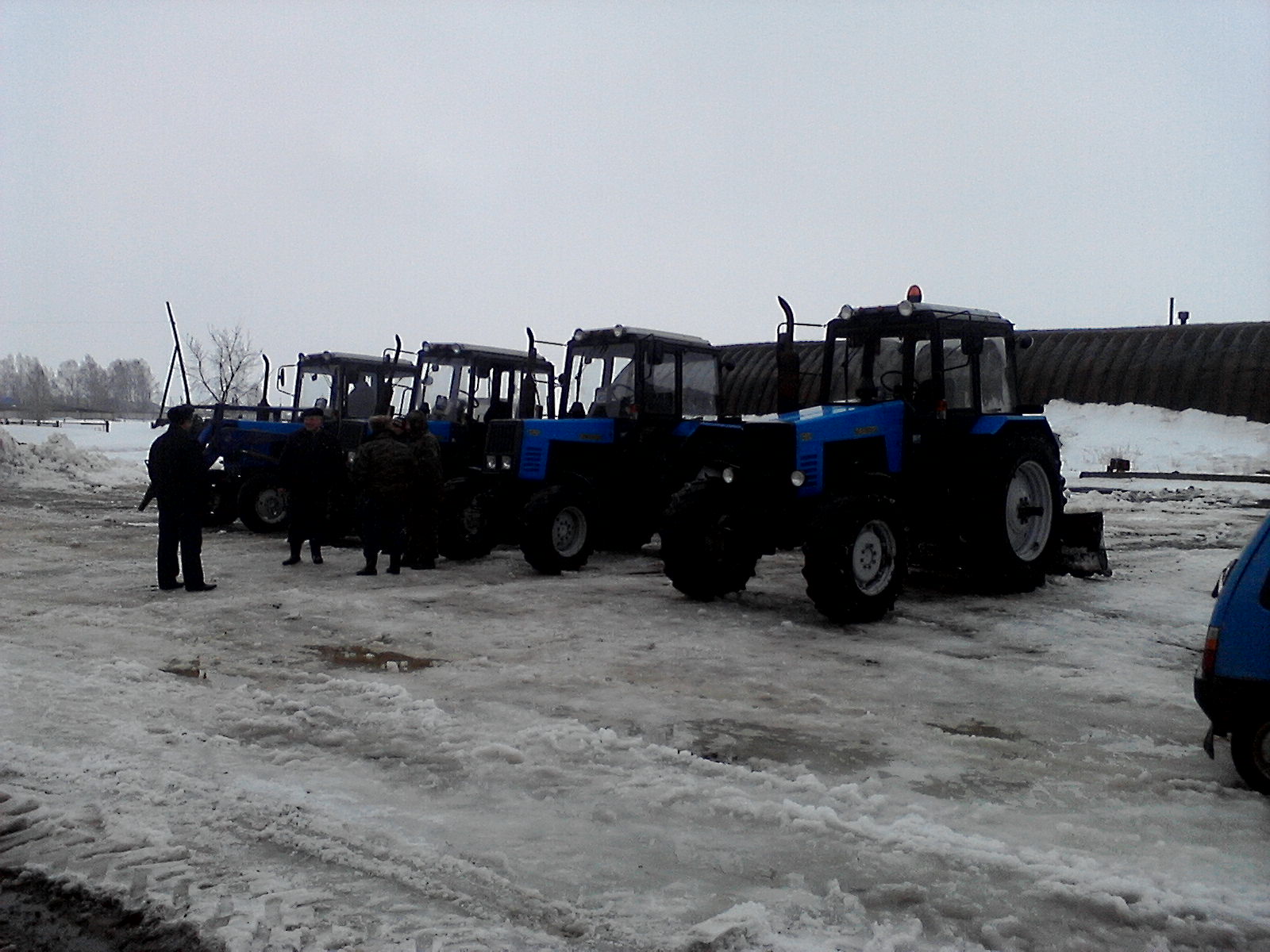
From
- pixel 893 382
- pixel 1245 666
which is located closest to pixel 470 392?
pixel 893 382

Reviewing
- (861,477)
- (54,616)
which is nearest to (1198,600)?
(861,477)

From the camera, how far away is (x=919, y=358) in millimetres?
9109

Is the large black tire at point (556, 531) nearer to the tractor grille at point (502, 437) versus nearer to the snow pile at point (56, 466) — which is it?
the tractor grille at point (502, 437)

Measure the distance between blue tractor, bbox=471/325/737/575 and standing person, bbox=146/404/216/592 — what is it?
299cm

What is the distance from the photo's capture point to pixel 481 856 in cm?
358

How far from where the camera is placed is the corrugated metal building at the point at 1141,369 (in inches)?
1080

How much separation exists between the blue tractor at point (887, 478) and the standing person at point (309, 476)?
160 inches

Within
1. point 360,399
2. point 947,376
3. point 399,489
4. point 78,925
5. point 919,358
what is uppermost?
point 919,358

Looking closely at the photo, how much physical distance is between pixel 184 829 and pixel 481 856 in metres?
1.08

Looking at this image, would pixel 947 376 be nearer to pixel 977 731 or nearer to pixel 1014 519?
pixel 1014 519

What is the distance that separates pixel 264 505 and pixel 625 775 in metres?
11.0

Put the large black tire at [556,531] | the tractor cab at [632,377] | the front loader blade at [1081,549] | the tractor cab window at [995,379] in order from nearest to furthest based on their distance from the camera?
the tractor cab window at [995,379]
the front loader blade at [1081,549]
the large black tire at [556,531]
the tractor cab at [632,377]

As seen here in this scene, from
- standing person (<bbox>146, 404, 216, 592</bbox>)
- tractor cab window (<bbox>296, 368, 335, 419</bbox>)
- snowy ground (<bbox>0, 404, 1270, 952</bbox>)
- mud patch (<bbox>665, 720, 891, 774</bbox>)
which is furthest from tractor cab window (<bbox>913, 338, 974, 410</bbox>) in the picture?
tractor cab window (<bbox>296, 368, 335, 419</bbox>)

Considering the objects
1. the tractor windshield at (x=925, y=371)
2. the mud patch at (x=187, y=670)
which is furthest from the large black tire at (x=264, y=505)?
the tractor windshield at (x=925, y=371)
